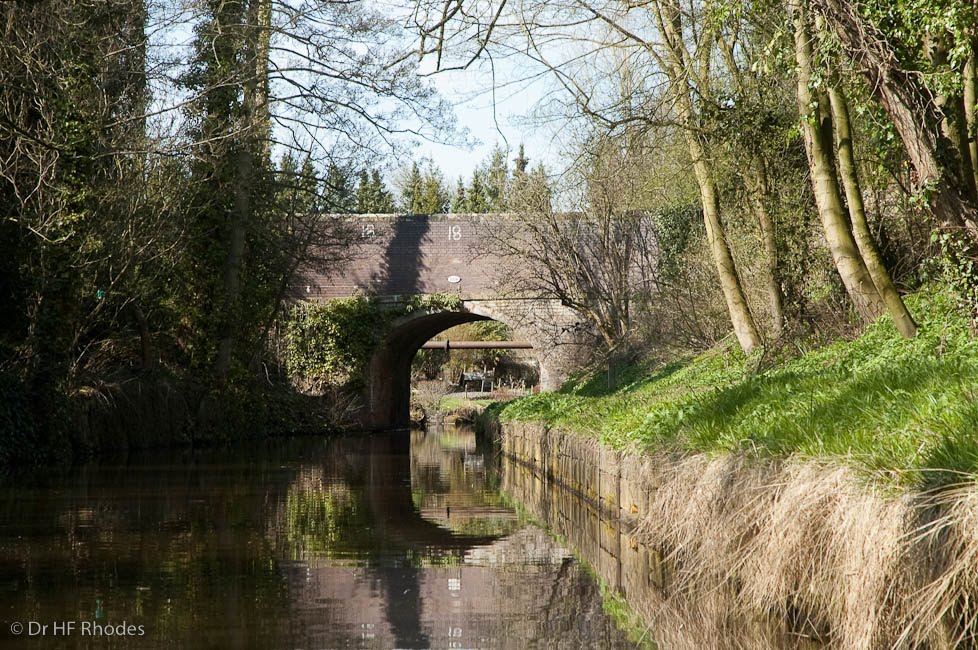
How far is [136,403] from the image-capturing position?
19.3 meters

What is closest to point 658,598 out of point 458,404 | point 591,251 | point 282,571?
point 282,571

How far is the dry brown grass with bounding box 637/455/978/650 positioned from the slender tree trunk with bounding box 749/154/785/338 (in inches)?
297

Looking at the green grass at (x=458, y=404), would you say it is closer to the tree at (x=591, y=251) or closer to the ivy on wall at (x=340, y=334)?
the ivy on wall at (x=340, y=334)

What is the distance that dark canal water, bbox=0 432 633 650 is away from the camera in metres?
4.95

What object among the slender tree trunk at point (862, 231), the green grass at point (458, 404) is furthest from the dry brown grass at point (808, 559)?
the green grass at point (458, 404)

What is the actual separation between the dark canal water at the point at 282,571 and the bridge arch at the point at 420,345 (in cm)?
1689

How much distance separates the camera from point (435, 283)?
30.5m

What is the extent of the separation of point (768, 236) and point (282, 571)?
29.5ft

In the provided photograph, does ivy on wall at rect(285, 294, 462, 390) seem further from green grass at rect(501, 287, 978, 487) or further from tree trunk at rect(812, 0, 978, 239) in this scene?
tree trunk at rect(812, 0, 978, 239)

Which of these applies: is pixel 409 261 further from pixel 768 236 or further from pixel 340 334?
pixel 768 236

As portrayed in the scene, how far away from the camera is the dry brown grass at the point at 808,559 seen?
361 centimetres

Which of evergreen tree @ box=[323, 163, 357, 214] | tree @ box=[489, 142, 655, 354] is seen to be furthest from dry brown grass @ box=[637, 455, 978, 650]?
tree @ box=[489, 142, 655, 354]

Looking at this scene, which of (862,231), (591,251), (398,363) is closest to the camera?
(862,231)

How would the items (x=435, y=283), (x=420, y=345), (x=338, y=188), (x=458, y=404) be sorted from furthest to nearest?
(x=458, y=404) → (x=420, y=345) → (x=435, y=283) → (x=338, y=188)
